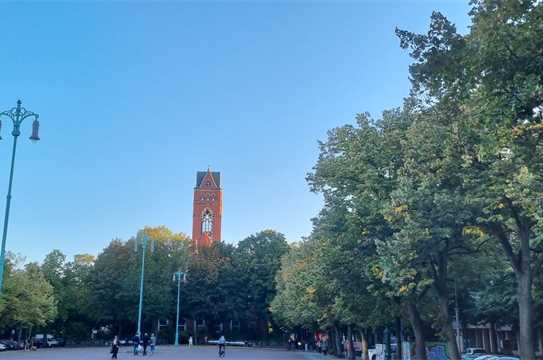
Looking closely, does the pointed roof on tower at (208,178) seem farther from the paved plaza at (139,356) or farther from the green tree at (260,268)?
the paved plaza at (139,356)

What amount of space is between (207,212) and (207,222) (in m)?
2.14

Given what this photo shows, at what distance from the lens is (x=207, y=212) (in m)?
116

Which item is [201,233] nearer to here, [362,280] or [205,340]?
[205,340]

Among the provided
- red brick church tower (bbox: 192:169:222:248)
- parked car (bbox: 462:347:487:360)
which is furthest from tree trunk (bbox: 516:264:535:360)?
red brick church tower (bbox: 192:169:222:248)

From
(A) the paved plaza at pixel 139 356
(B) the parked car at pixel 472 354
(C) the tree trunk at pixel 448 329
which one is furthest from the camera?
(A) the paved plaza at pixel 139 356

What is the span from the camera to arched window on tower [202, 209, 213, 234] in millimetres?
114875

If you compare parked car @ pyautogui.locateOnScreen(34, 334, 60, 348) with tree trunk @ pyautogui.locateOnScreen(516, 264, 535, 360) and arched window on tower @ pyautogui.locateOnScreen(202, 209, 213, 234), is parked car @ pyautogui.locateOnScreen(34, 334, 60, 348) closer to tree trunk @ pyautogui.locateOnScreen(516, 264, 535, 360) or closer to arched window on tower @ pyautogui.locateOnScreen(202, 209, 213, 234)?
arched window on tower @ pyautogui.locateOnScreen(202, 209, 213, 234)

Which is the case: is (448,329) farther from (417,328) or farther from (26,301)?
(26,301)

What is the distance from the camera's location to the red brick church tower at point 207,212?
375ft

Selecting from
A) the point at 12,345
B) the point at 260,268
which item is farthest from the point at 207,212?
the point at 12,345

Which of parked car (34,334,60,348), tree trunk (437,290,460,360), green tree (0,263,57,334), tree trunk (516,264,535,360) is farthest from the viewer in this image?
parked car (34,334,60,348)

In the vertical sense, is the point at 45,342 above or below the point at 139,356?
below

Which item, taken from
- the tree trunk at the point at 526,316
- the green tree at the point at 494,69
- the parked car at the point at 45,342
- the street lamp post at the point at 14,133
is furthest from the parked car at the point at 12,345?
the green tree at the point at 494,69

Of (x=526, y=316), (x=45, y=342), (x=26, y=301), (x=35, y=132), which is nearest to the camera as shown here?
(x=526, y=316)
